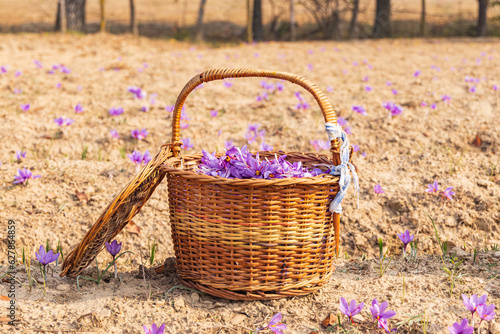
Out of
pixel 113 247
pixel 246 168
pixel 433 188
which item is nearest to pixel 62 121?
pixel 113 247

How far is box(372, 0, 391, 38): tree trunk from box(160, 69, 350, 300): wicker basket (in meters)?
13.8

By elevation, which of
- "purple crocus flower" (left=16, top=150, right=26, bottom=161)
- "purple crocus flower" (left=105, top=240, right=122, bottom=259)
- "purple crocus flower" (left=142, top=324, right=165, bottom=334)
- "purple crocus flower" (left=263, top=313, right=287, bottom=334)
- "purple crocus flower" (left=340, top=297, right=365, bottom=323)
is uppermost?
"purple crocus flower" (left=16, top=150, right=26, bottom=161)

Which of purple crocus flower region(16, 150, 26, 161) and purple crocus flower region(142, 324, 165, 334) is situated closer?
purple crocus flower region(142, 324, 165, 334)

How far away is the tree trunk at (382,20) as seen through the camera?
14672mm

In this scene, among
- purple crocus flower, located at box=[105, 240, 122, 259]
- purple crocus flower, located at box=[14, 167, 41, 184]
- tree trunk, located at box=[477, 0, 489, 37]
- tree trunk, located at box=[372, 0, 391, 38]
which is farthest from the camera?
tree trunk, located at box=[372, 0, 391, 38]

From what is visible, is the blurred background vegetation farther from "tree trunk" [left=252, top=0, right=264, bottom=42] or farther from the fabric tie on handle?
the fabric tie on handle

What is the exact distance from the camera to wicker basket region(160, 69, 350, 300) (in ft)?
6.58

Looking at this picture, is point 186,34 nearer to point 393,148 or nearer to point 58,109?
point 58,109

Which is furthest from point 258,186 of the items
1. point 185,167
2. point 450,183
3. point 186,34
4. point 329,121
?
point 186,34

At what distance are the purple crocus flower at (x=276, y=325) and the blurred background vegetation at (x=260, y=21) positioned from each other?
10.5m

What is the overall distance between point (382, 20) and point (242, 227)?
1434 centimetres

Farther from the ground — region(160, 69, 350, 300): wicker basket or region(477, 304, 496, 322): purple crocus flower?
region(160, 69, 350, 300): wicker basket

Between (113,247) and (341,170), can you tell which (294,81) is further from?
(113,247)

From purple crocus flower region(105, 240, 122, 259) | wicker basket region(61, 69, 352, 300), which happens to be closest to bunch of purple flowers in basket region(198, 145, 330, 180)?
wicker basket region(61, 69, 352, 300)
